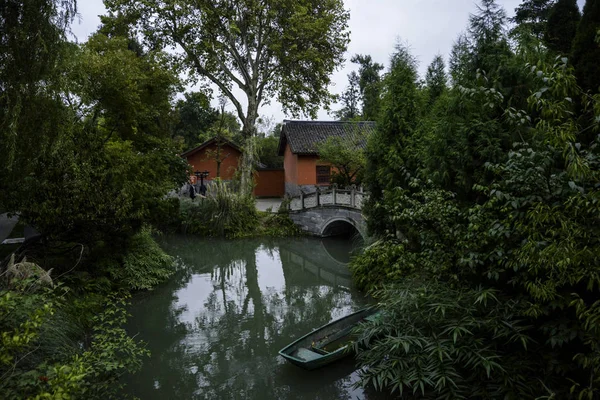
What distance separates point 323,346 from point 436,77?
6.53 metres

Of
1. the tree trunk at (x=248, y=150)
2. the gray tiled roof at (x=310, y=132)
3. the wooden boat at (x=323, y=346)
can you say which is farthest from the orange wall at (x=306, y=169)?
the wooden boat at (x=323, y=346)

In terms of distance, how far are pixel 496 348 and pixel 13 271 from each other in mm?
5865

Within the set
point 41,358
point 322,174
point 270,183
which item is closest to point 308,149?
point 322,174

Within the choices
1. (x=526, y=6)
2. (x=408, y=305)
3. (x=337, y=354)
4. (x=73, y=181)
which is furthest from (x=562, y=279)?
(x=526, y=6)

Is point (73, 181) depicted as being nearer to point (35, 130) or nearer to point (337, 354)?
point (35, 130)

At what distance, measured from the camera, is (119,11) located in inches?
647

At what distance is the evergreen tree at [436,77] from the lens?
930 centimetres

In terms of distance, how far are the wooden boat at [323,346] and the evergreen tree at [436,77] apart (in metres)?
5.37

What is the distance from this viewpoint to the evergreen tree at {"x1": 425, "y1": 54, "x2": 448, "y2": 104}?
30.5 ft

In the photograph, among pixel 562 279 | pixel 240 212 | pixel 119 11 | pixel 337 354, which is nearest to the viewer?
pixel 562 279

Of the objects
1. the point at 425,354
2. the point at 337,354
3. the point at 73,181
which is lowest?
the point at 337,354

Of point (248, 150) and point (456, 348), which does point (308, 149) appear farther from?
point (456, 348)

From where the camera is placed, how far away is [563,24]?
10766 millimetres

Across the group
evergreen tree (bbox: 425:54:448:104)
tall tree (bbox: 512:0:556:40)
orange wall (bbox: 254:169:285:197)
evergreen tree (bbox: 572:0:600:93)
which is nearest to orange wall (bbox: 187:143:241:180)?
orange wall (bbox: 254:169:285:197)
